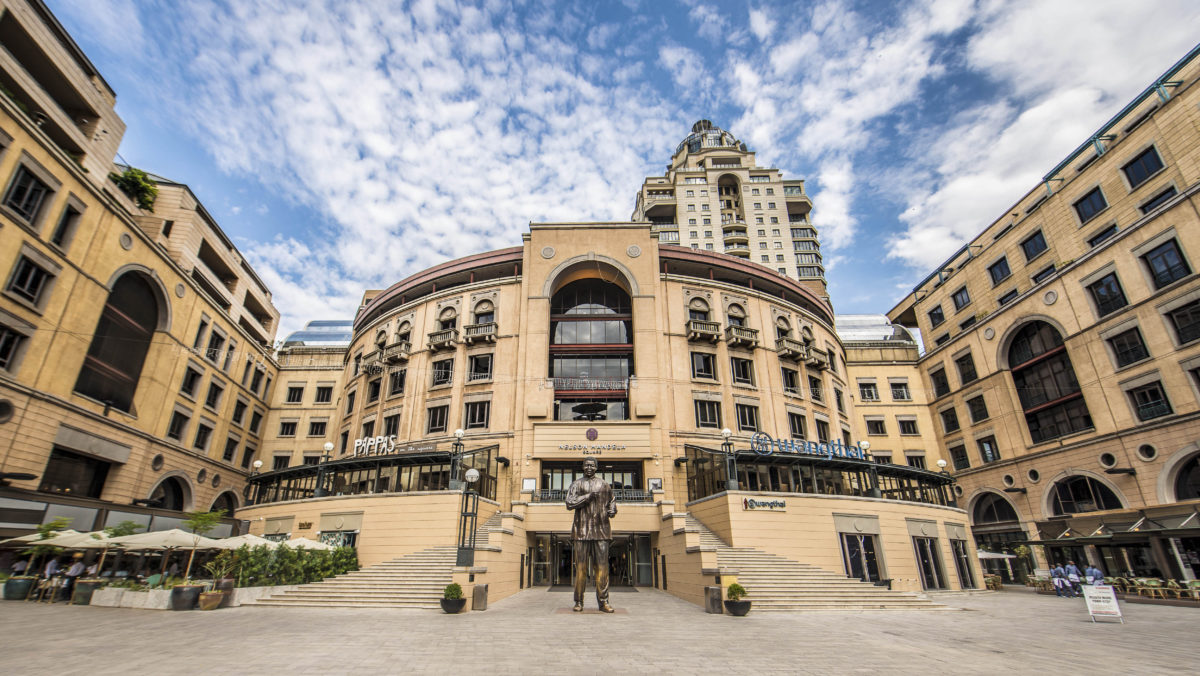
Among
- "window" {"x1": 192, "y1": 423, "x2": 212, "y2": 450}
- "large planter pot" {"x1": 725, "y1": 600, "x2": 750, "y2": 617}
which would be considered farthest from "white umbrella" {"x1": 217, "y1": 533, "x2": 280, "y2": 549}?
"window" {"x1": 192, "y1": 423, "x2": 212, "y2": 450}

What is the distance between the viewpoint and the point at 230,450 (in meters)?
→ 43.9

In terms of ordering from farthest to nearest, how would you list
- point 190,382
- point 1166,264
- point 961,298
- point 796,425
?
point 961,298
point 190,382
point 796,425
point 1166,264

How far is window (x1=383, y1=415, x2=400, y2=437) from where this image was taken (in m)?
36.2

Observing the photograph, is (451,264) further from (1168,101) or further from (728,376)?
(1168,101)

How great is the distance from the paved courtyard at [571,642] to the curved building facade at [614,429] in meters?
5.99

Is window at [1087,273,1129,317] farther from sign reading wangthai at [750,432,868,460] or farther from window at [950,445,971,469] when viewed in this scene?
sign reading wangthai at [750,432,868,460]

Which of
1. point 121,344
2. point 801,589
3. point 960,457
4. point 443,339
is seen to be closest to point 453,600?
point 801,589

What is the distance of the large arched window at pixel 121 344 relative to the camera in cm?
2908

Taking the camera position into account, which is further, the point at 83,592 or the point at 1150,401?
the point at 1150,401

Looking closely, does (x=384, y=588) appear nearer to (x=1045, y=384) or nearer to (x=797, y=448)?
(x=797, y=448)

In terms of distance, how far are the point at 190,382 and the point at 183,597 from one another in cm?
2806

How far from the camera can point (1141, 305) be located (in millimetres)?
30328

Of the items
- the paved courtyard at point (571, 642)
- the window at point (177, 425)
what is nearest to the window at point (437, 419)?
the paved courtyard at point (571, 642)

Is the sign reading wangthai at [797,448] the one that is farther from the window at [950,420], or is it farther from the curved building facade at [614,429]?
the window at [950,420]
